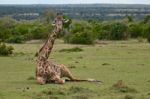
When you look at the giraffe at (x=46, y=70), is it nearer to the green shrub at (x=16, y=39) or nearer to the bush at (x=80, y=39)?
the bush at (x=80, y=39)

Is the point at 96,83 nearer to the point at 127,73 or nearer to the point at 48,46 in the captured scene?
the point at 48,46

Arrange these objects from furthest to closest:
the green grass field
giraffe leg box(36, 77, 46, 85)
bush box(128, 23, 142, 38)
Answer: bush box(128, 23, 142, 38) < giraffe leg box(36, 77, 46, 85) < the green grass field

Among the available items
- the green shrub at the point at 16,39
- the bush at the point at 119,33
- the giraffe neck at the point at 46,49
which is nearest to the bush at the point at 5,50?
the giraffe neck at the point at 46,49

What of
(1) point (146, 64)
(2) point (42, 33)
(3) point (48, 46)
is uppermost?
(3) point (48, 46)

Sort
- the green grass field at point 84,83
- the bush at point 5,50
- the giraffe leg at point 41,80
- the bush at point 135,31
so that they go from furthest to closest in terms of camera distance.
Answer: the bush at point 135,31, the bush at point 5,50, the giraffe leg at point 41,80, the green grass field at point 84,83

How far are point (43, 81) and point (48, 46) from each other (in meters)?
1.15

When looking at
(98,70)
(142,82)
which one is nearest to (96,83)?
(142,82)

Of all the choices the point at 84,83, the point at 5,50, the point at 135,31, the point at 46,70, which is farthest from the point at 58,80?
the point at 135,31

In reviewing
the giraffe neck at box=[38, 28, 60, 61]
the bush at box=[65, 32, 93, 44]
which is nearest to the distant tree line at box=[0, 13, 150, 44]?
the bush at box=[65, 32, 93, 44]

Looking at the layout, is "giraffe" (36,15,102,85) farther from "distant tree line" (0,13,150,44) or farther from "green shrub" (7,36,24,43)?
"green shrub" (7,36,24,43)

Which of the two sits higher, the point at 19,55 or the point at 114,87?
the point at 114,87

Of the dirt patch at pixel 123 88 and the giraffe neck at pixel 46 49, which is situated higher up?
the giraffe neck at pixel 46 49

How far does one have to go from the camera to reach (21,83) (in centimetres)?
1554

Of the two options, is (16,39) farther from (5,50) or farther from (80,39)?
(5,50)
